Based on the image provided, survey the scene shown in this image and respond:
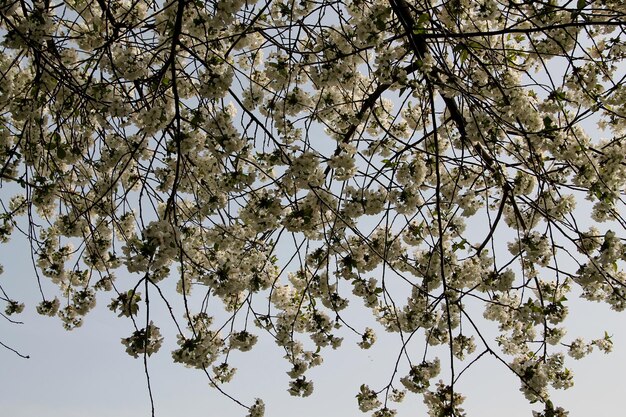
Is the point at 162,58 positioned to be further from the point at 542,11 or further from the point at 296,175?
the point at 542,11

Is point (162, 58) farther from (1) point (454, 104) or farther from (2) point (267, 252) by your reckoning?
(1) point (454, 104)

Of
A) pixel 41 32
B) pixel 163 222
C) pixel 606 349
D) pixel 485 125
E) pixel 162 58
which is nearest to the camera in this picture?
pixel 163 222

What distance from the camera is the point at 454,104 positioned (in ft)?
15.1

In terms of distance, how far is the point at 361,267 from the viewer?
16.5ft

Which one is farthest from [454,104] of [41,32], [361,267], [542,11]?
[41,32]

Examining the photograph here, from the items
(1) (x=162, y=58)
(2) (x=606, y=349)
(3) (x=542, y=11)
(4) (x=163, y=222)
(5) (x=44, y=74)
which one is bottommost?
(4) (x=163, y=222)

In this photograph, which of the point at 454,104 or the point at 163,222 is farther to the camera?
the point at 454,104

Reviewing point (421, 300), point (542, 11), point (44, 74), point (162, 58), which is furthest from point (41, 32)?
point (421, 300)

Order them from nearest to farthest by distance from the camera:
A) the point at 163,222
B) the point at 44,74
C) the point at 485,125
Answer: the point at 163,222
the point at 485,125
the point at 44,74

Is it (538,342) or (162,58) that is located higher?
(162,58)

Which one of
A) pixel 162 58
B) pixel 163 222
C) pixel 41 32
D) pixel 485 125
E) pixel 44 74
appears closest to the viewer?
pixel 163 222

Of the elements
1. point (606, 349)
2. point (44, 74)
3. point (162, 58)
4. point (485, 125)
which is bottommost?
point (606, 349)

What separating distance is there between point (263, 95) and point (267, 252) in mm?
1318

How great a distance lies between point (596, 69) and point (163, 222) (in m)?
3.41
